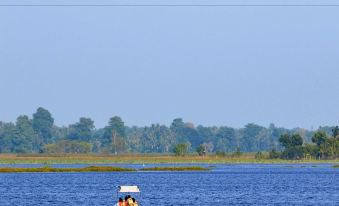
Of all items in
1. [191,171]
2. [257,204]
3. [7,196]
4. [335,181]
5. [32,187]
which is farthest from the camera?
[191,171]

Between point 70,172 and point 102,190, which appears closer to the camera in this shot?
point 102,190

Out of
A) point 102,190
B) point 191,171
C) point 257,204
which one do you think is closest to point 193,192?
point 102,190

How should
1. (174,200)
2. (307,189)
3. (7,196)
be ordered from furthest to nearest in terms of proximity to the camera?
(307,189)
(7,196)
(174,200)

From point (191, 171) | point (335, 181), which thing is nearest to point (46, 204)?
point (335, 181)

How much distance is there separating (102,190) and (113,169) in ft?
219

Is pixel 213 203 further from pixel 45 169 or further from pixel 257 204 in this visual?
pixel 45 169

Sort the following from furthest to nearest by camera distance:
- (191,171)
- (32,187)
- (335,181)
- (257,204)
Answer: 1. (191,171)
2. (335,181)
3. (32,187)
4. (257,204)

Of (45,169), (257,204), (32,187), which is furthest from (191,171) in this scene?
(257,204)

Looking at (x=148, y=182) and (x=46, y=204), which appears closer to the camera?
(x=46, y=204)

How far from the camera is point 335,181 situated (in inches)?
5595

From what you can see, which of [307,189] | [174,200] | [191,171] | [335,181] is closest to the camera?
[174,200]

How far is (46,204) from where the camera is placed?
96.9 metres

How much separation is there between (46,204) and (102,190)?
25.2 meters

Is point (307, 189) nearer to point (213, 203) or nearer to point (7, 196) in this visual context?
point (213, 203)
